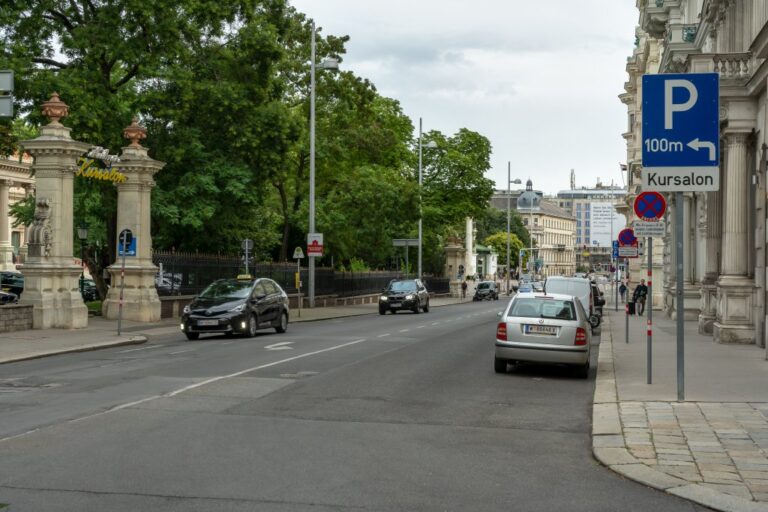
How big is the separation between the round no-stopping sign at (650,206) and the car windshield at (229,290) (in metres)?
11.8

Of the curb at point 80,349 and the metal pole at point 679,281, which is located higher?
the metal pole at point 679,281

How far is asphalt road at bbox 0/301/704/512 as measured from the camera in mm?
7164

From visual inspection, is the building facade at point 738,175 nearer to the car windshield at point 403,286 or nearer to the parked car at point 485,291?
the car windshield at point 403,286

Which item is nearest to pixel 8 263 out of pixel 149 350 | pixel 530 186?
pixel 149 350

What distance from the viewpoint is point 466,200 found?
65750 mm

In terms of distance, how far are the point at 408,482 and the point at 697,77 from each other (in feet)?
21.9

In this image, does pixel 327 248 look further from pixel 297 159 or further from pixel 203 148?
pixel 203 148

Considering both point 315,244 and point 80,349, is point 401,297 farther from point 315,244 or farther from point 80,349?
point 80,349

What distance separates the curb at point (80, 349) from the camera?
61.1 ft

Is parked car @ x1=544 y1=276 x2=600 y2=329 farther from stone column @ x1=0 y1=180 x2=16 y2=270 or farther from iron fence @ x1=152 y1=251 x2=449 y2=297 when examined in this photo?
stone column @ x1=0 y1=180 x2=16 y2=270

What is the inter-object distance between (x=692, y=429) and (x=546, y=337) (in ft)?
20.1

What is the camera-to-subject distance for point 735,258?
23.3 metres

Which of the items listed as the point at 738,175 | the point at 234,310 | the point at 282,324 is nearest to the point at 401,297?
the point at 282,324

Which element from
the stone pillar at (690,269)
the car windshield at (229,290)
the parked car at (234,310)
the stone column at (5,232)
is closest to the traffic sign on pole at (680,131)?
the parked car at (234,310)
